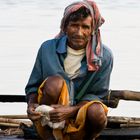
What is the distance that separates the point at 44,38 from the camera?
39.6 ft

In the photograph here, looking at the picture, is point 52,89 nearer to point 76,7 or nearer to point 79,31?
point 79,31

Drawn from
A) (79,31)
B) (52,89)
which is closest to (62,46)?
(79,31)

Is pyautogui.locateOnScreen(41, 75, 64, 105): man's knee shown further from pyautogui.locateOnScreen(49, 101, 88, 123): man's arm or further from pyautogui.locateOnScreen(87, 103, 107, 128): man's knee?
pyautogui.locateOnScreen(87, 103, 107, 128): man's knee

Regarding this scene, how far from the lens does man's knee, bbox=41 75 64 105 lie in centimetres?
432

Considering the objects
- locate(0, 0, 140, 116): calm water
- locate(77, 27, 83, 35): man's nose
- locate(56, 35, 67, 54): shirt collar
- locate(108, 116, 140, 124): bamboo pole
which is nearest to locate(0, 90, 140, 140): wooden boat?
locate(108, 116, 140, 124): bamboo pole

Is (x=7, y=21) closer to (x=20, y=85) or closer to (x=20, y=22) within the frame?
(x=20, y=22)

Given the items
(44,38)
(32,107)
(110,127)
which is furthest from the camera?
(44,38)

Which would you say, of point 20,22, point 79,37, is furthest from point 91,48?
point 20,22

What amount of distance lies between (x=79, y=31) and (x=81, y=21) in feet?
0.20

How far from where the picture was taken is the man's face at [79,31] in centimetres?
448

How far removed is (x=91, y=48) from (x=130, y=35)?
8.45 meters

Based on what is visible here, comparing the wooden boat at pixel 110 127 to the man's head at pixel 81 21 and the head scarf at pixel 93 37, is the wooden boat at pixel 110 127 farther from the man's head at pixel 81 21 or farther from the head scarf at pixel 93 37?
the man's head at pixel 81 21

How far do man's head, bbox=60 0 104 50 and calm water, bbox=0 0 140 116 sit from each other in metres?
2.07

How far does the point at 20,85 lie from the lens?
25.7 feet
